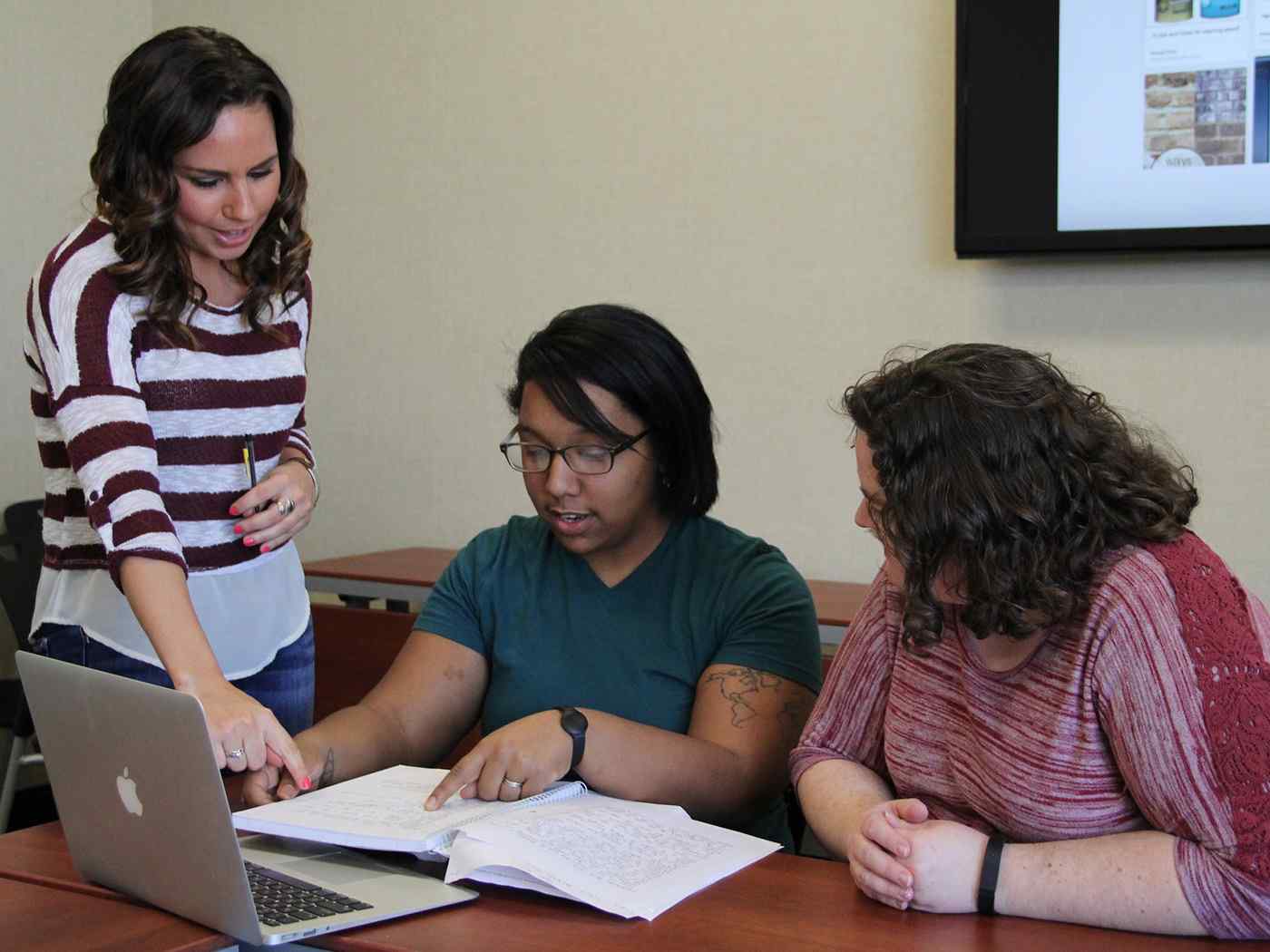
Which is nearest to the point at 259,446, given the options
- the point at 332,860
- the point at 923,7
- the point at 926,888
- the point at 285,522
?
the point at 285,522

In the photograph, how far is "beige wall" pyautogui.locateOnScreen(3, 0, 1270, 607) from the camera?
2.70 m

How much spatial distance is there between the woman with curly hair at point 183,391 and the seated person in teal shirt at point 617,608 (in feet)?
0.61

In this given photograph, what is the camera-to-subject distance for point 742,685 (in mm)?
1642

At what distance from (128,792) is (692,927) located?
1.59ft

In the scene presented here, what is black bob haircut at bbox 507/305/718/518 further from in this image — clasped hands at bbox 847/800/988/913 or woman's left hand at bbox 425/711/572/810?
clasped hands at bbox 847/800/988/913

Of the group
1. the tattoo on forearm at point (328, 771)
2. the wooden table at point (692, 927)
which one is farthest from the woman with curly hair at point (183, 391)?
the wooden table at point (692, 927)

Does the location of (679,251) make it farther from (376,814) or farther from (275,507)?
(376,814)

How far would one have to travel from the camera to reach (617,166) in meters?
3.20

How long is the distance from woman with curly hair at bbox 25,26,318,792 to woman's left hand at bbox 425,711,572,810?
0.16m

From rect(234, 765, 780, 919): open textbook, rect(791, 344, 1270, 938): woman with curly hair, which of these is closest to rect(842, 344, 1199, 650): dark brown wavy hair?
rect(791, 344, 1270, 938): woman with curly hair

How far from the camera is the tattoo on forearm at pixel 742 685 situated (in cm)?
162

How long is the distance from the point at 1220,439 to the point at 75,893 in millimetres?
2171

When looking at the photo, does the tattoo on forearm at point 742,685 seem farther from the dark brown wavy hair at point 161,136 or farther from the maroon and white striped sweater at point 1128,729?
the dark brown wavy hair at point 161,136

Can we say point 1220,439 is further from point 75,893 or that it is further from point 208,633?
point 75,893
